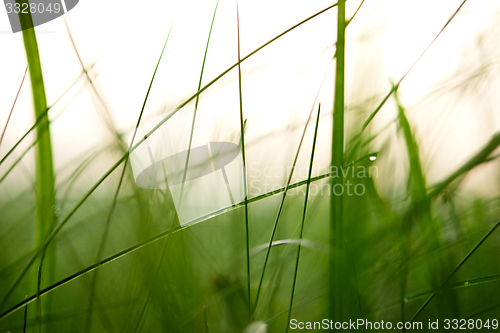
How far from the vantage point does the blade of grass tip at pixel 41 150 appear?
41cm

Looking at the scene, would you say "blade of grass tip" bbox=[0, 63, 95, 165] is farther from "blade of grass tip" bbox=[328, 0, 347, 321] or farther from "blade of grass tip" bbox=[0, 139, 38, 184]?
"blade of grass tip" bbox=[328, 0, 347, 321]

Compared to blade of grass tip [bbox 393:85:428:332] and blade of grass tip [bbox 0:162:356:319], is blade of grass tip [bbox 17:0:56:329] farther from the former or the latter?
blade of grass tip [bbox 393:85:428:332]

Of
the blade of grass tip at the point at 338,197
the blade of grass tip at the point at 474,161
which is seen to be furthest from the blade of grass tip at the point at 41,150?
the blade of grass tip at the point at 474,161

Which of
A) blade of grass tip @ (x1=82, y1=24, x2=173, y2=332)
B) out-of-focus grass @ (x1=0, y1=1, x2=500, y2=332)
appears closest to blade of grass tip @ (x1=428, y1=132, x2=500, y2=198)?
out-of-focus grass @ (x1=0, y1=1, x2=500, y2=332)

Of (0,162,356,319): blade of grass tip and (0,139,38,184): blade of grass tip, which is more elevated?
(0,139,38,184): blade of grass tip

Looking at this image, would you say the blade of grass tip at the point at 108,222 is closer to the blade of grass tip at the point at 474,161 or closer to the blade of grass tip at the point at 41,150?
the blade of grass tip at the point at 41,150

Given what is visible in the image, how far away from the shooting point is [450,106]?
0.38 meters

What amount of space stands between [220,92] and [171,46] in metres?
0.09

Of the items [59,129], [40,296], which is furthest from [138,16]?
[40,296]

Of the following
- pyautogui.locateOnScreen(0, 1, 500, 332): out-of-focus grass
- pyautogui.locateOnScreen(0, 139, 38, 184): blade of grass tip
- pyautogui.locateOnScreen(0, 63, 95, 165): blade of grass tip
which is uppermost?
pyautogui.locateOnScreen(0, 63, 95, 165): blade of grass tip

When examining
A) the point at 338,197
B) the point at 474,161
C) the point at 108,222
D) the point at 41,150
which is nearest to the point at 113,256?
the point at 108,222

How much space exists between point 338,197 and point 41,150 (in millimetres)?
376

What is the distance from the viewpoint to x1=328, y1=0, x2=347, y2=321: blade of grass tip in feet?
1.19

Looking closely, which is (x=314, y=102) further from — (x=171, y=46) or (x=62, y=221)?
(x=62, y=221)
